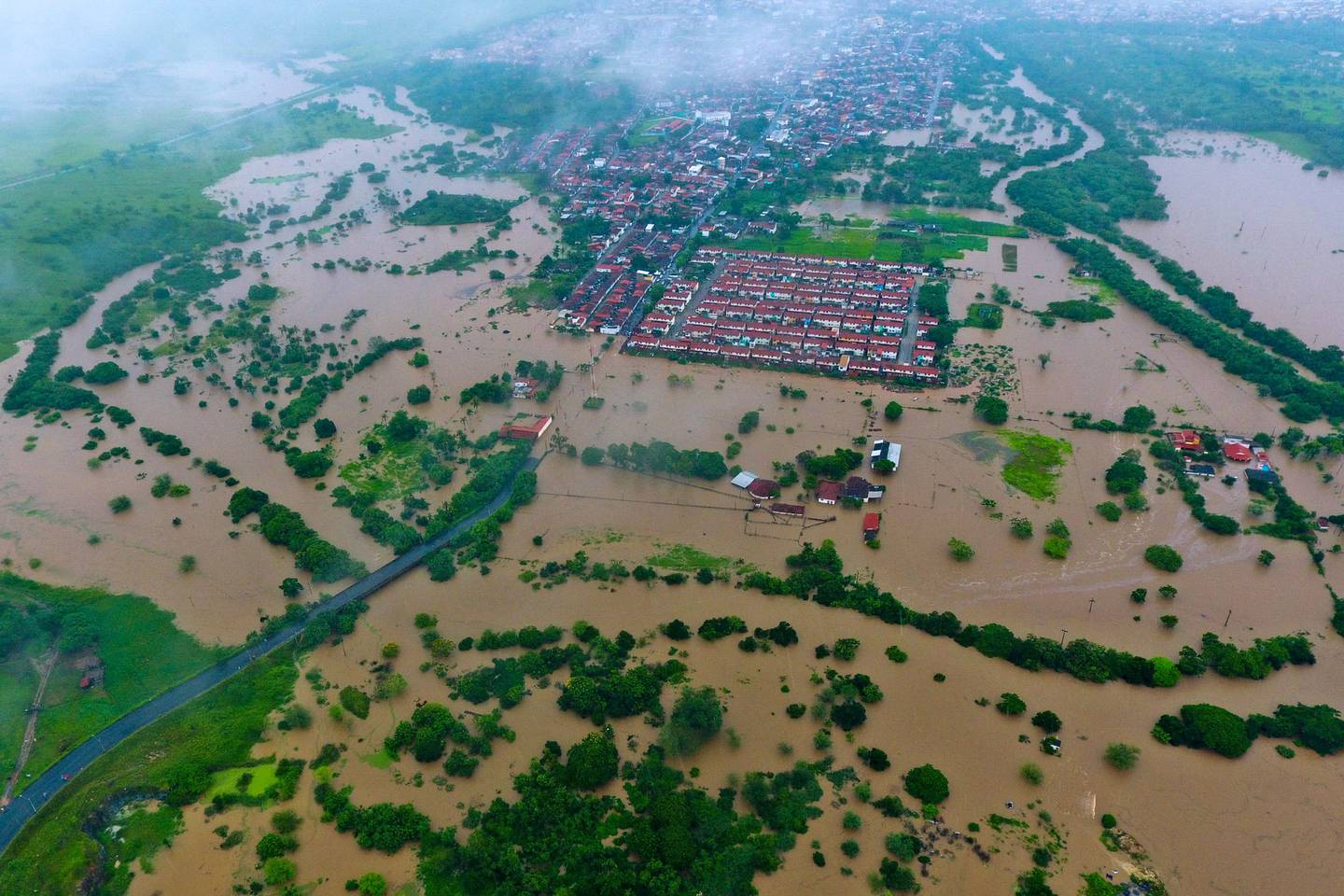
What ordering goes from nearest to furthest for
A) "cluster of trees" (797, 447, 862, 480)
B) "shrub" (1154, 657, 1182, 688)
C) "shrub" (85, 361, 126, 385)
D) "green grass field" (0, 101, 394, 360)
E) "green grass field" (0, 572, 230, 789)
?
1. "green grass field" (0, 572, 230, 789)
2. "shrub" (1154, 657, 1182, 688)
3. "cluster of trees" (797, 447, 862, 480)
4. "shrub" (85, 361, 126, 385)
5. "green grass field" (0, 101, 394, 360)

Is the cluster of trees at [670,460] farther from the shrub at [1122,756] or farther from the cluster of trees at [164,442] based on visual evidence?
the cluster of trees at [164,442]

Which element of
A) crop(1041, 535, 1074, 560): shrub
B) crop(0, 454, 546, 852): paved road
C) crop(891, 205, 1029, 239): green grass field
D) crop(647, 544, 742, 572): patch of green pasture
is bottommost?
crop(0, 454, 546, 852): paved road

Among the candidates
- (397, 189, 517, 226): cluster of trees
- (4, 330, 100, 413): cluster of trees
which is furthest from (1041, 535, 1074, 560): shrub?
(397, 189, 517, 226): cluster of trees

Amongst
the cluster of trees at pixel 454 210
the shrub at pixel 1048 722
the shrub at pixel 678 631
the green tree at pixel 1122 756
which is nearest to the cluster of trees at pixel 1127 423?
the shrub at pixel 1048 722

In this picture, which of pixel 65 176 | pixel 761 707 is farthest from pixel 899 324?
pixel 65 176

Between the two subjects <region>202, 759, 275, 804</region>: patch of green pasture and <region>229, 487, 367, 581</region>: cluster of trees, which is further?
<region>229, 487, 367, 581</region>: cluster of trees

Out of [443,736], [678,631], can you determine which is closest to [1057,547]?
[678,631]

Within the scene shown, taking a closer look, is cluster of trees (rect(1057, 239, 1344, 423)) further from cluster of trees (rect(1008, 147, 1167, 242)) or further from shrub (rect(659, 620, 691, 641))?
shrub (rect(659, 620, 691, 641))
